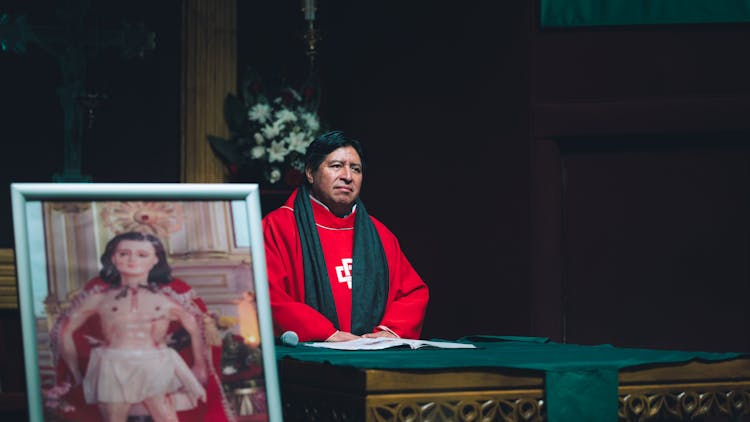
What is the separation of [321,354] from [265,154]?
2.45 meters

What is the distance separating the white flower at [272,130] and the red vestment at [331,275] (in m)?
1.20

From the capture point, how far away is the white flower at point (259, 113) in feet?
16.8

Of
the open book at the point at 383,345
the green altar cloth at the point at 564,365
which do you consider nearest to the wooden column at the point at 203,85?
the open book at the point at 383,345

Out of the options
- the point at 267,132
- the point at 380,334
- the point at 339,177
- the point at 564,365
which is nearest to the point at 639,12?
the point at 267,132

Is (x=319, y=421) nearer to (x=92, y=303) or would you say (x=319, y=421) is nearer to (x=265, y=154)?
(x=92, y=303)

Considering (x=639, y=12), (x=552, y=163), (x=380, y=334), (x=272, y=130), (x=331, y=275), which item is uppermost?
(x=639, y=12)

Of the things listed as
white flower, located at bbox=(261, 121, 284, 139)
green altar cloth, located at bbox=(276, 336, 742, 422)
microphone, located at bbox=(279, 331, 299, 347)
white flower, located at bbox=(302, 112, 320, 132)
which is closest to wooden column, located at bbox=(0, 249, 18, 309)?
microphone, located at bbox=(279, 331, 299, 347)

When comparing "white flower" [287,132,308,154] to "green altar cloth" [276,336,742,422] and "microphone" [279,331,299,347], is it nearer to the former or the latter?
"microphone" [279,331,299,347]

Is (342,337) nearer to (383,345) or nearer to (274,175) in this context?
(383,345)

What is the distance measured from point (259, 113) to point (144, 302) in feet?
10.4

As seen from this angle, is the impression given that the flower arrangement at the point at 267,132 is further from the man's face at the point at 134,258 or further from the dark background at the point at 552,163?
the man's face at the point at 134,258

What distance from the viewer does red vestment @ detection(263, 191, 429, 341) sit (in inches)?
138

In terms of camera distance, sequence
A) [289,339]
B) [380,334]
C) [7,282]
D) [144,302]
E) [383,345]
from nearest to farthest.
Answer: [144,302], [383,345], [289,339], [380,334], [7,282]

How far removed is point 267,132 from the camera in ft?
16.6
